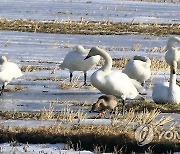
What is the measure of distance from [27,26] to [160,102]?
65.4 ft

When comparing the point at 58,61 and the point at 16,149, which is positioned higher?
the point at 16,149

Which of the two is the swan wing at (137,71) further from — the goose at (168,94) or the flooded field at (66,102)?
the goose at (168,94)

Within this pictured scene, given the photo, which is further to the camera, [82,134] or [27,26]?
[27,26]

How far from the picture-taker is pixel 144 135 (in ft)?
24.0

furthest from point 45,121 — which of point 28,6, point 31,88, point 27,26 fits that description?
point 28,6

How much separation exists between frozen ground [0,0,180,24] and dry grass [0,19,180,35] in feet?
8.85

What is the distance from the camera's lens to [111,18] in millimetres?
Answer: 37312

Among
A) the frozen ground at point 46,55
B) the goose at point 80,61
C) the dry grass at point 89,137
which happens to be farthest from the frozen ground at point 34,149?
the goose at point 80,61

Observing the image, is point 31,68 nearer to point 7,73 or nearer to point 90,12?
point 7,73

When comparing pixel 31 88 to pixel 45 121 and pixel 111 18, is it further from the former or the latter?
pixel 111 18

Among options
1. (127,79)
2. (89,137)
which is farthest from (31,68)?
(89,137)

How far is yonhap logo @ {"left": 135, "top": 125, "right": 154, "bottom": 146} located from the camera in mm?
7184

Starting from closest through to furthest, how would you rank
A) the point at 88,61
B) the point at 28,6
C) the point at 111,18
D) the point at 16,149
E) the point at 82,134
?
the point at 16,149 → the point at 82,134 → the point at 88,61 → the point at 111,18 → the point at 28,6

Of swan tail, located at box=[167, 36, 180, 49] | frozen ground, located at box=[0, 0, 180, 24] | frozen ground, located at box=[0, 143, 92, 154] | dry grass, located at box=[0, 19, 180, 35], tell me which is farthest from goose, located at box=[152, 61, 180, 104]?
frozen ground, located at box=[0, 0, 180, 24]
